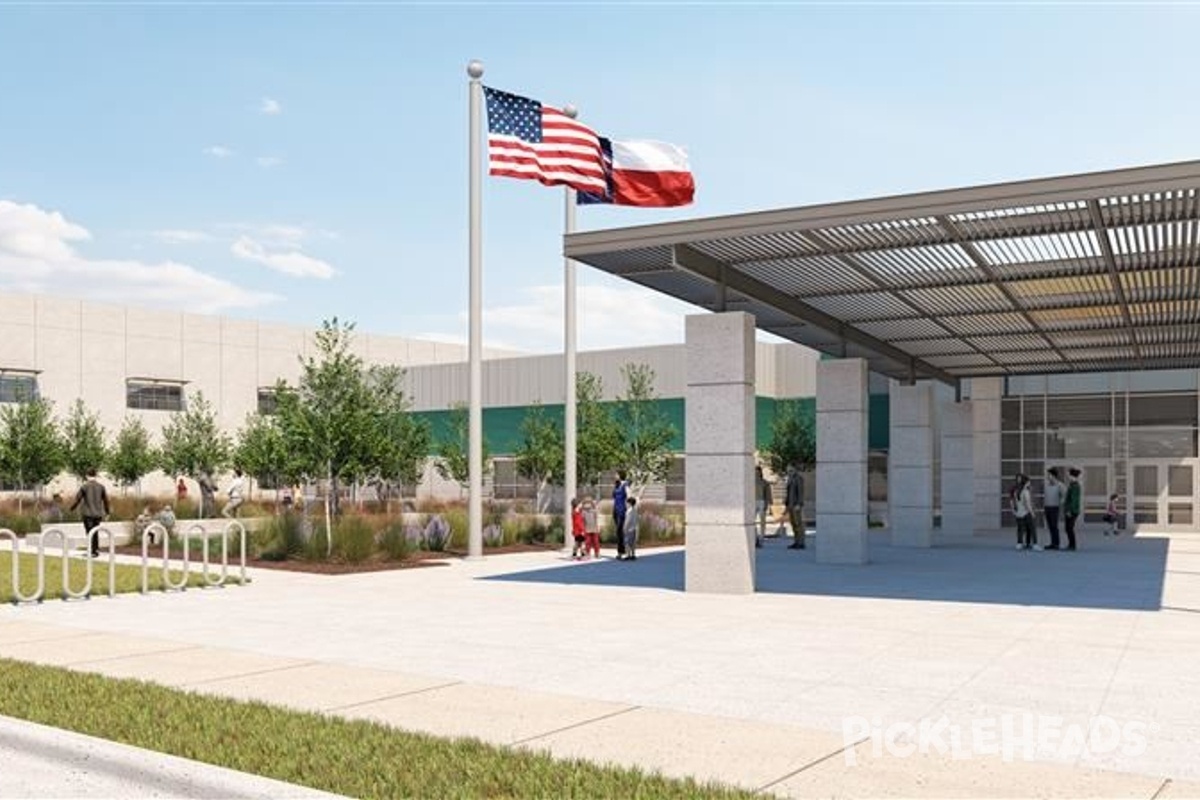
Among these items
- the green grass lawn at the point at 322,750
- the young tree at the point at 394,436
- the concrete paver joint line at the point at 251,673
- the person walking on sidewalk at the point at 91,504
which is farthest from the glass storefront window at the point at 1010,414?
the green grass lawn at the point at 322,750

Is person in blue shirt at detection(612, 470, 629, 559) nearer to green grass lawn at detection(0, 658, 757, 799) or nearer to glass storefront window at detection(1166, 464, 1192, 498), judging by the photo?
green grass lawn at detection(0, 658, 757, 799)

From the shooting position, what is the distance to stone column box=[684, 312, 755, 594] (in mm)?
17859

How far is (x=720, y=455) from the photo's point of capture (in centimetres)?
1817

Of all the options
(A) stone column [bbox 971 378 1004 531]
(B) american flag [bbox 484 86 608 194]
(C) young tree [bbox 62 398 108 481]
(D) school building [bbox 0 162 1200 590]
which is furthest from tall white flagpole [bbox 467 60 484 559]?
(C) young tree [bbox 62 398 108 481]

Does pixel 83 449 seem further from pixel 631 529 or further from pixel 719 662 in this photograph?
pixel 719 662

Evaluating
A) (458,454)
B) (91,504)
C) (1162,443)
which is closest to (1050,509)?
(1162,443)

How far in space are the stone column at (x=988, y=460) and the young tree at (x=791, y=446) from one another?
5712 millimetres

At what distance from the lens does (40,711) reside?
8781 millimetres

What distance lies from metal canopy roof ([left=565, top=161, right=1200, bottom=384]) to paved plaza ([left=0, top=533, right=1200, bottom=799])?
198 inches

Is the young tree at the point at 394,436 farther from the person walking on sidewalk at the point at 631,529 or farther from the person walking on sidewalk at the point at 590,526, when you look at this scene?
the person walking on sidewalk at the point at 631,529

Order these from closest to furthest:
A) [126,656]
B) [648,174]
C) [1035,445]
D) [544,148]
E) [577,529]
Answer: [126,656], [544,148], [648,174], [577,529], [1035,445]

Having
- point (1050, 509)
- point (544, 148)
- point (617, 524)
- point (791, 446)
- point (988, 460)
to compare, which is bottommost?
point (617, 524)

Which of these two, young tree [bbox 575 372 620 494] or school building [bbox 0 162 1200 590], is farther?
young tree [bbox 575 372 620 494]

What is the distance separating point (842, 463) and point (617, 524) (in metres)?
4.93
